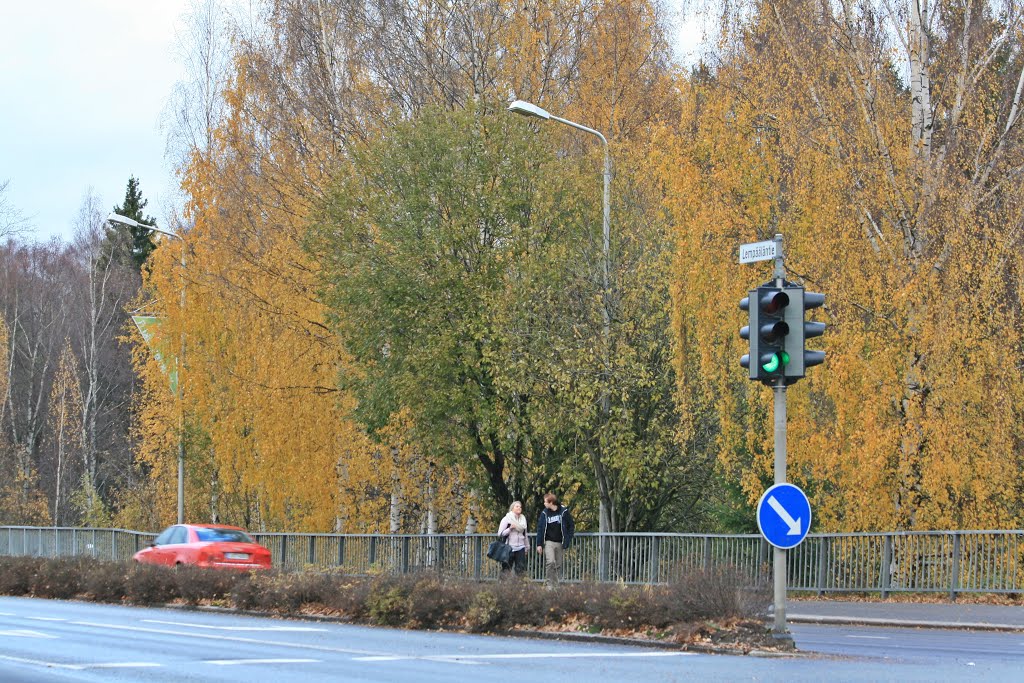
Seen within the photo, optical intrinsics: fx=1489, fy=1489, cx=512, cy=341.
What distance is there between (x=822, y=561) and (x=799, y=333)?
11972 millimetres

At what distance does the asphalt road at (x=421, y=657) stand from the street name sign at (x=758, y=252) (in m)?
4.40

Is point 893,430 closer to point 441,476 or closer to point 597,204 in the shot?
point 597,204

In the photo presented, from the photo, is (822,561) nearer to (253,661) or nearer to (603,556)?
(603,556)

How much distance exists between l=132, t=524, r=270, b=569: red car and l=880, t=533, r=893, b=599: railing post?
12.7m

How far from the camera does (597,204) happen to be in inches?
1248

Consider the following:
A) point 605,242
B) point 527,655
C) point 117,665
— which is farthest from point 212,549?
point 117,665

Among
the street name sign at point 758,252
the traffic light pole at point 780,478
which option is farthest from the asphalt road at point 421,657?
the street name sign at point 758,252

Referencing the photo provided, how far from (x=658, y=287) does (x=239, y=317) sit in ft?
60.2

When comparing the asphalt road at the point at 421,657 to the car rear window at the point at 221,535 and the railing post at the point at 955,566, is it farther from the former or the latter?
the car rear window at the point at 221,535

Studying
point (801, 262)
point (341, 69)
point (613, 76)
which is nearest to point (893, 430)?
point (801, 262)

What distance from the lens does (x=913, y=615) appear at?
72.7ft

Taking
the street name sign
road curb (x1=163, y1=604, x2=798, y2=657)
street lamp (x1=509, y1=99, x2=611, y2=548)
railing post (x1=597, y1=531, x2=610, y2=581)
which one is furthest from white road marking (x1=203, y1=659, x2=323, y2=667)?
street lamp (x1=509, y1=99, x2=611, y2=548)

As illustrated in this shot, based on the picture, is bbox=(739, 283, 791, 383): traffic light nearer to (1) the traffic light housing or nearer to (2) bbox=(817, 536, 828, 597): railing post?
Result: (1) the traffic light housing

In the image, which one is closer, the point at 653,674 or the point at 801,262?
the point at 653,674
